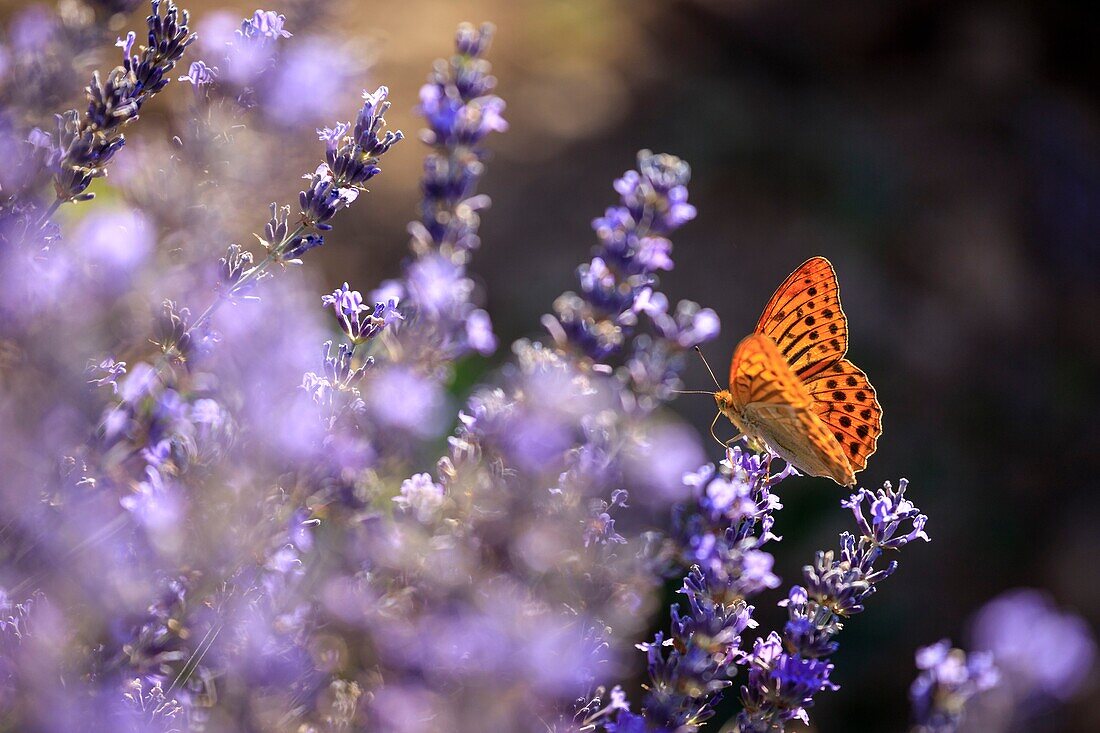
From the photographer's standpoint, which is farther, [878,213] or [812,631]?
[878,213]

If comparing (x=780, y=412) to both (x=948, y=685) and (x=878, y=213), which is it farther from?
(x=878, y=213)

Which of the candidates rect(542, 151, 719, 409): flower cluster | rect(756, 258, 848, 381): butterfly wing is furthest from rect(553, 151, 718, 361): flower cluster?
rect(756, 258, 848, 381): butterfly wing

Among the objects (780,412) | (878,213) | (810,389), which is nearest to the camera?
(780,412)

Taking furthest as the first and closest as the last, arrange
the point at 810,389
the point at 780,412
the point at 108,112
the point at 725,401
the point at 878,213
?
1. the point at 878,213
2. the point at 725,401
3. the point at 810,389
4. the point at 780,412
5. the point at 108,112

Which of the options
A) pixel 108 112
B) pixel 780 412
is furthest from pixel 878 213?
pixel 108 112

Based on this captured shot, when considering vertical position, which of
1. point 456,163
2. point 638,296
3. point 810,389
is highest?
point 456,163

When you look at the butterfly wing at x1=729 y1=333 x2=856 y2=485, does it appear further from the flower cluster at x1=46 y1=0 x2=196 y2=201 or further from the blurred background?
the blurred background

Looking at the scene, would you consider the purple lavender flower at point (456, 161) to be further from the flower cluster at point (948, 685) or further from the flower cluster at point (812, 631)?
the flower cluster at point (948, 685)

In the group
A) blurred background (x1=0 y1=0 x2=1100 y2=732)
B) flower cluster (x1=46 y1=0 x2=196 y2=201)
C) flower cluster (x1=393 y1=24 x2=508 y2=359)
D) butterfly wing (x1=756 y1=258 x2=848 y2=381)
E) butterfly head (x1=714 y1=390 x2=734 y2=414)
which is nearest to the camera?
flower cluster (x1=46 y1=0 x2=196 y2=201)
